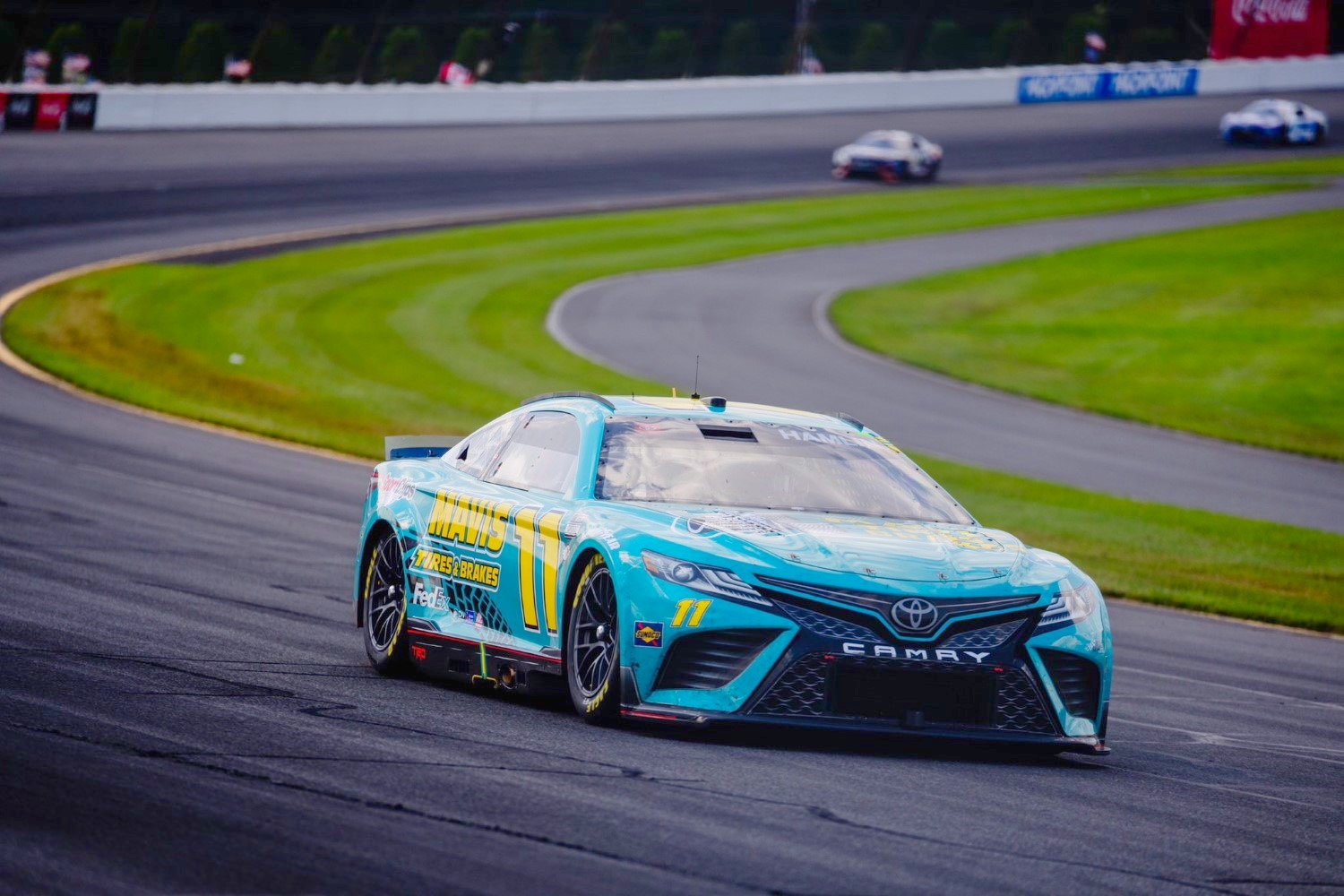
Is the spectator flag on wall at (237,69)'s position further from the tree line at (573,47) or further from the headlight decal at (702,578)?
the headlight decal at (702,578)

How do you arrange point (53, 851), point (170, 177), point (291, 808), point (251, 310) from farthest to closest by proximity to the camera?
point (170, 177)
point (251, 310)
point (291, 808)
point (53, 851)

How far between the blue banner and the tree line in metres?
1.09

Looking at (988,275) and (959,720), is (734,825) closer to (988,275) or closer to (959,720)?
(959,720)

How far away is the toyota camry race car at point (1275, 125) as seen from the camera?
65.2 m

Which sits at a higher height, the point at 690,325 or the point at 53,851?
the point at 53,851

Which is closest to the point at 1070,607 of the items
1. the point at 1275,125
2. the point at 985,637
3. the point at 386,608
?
the point at 985,637

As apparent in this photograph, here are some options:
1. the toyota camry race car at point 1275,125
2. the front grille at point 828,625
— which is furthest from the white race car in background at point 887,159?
the front grille at point 828,625

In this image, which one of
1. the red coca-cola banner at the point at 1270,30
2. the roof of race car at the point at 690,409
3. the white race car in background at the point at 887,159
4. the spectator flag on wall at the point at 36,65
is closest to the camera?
the roof of race car at the point at 690,409

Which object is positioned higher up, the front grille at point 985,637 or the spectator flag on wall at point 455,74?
the front grille at point 985,637

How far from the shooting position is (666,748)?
25.4 ft

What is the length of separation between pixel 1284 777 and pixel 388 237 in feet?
120

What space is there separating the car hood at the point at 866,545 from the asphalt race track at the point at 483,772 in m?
0.76

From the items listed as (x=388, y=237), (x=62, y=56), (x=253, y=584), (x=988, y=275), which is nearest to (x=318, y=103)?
(x=62, y=56)

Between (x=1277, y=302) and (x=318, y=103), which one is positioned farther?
(x=318, y=103)
